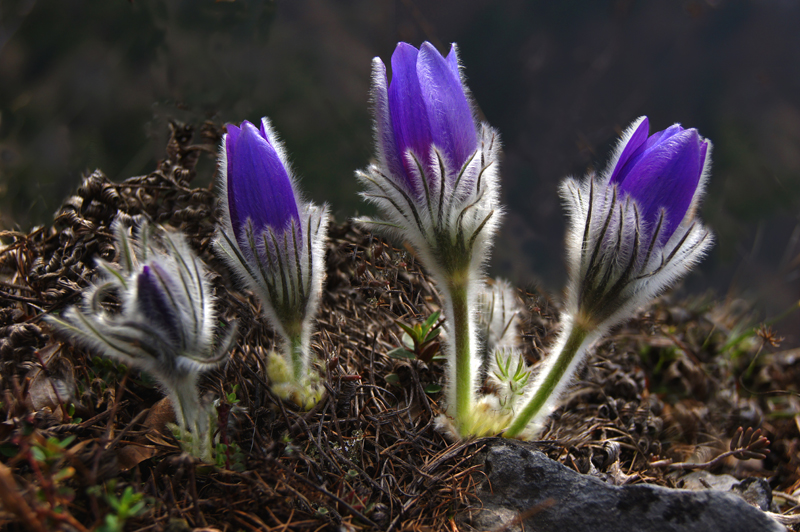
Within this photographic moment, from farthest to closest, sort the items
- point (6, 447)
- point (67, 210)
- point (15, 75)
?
point (15, 75)
point (67, 210)
point (6, 447)

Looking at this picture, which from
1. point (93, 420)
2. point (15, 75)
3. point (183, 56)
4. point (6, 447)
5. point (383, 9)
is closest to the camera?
point (6, 447)

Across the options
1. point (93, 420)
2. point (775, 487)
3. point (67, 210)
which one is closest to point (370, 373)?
point (93, 420)

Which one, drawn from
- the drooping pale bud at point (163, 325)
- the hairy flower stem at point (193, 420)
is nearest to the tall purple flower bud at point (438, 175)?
the drooping pale bud at point (163, 325)

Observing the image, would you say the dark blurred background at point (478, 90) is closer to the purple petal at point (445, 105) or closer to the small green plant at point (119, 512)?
the purple petal at point (445, 105)

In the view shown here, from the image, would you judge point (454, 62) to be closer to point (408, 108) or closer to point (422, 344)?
point (408, 108)

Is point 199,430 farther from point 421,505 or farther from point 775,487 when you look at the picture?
point 775,487

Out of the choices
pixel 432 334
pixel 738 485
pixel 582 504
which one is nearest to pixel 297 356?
pixel 432 334
